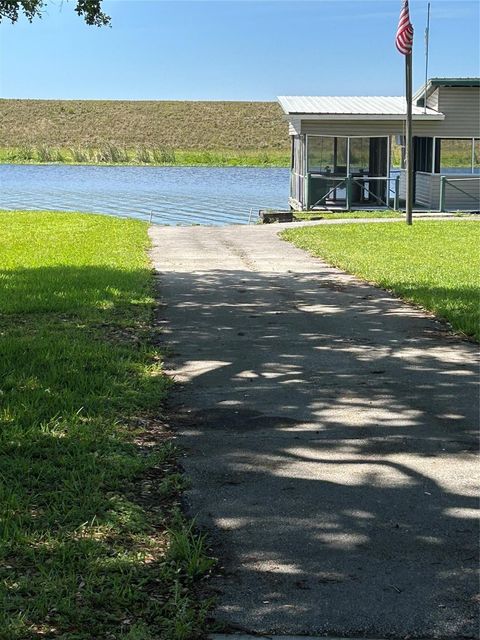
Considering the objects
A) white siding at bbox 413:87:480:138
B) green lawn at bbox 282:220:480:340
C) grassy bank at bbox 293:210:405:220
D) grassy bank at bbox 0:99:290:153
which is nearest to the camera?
green lawn at bbox 282:220:480:340

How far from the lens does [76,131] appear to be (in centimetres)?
9725

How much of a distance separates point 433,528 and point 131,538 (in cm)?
139

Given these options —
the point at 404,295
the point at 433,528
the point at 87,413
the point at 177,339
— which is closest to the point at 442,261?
the point at 404,295

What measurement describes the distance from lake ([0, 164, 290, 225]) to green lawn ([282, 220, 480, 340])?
8.13 metres

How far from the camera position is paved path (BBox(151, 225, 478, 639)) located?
381 cm

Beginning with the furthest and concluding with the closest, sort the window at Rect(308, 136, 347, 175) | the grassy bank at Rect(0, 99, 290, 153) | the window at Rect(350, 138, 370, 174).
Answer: the grassy bank at Rect(0, 99, 290, 153) < the window at Rect(308, 136, 347, 175) < the window at Rect(350, 138, 370, 174)

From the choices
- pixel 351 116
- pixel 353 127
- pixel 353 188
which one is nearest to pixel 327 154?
pixel 353 127

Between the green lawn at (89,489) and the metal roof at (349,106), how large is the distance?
20727mm

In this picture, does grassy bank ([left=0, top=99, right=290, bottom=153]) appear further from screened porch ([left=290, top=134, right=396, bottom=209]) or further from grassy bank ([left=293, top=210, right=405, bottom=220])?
grassy bank ([left=293, top=210, right=405, bottom=220])

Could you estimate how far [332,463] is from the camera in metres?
5.46

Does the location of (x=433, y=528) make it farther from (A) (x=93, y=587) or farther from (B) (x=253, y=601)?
(A) (x=93, y=587)

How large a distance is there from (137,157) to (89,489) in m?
69.7

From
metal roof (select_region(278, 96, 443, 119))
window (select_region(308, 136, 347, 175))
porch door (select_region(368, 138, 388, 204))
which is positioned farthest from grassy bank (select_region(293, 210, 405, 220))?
metal roof (select_region(278, 96, 443, 119))

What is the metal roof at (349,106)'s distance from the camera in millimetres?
29609
